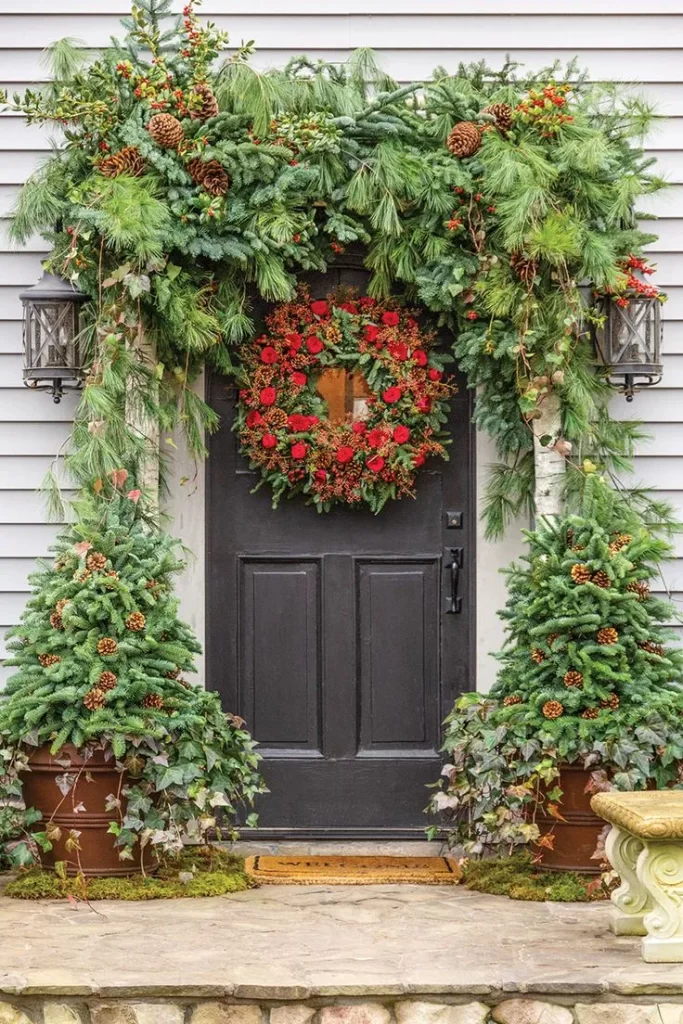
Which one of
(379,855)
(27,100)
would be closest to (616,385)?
(379,855)

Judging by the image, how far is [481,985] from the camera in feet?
11.8

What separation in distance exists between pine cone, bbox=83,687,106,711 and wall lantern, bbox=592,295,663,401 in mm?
2133

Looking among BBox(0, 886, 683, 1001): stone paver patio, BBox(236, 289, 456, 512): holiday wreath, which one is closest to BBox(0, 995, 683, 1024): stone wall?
BBox(0, 886, 683, 1001): stone paver patio

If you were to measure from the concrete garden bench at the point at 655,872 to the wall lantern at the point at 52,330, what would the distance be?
96.8 inches

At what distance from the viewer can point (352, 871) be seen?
5000mm

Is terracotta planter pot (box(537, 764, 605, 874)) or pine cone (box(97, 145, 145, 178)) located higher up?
pine cone (box(97, 145, 145, 178))

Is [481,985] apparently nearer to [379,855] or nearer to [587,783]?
[587,783]

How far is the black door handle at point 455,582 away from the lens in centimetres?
536

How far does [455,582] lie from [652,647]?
34.3 inches

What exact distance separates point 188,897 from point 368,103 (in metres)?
2.83

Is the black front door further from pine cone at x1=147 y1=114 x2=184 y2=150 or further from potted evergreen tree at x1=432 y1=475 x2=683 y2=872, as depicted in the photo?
pine cone at x1=147 y1=114 x2=184 y2=150

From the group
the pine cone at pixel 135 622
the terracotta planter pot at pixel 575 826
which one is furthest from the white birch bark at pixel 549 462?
the pine cone at pixel 135 622

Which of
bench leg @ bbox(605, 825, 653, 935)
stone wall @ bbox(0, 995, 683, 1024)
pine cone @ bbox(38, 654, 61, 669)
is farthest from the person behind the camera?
pine cone @ bbox(38, 654, 61, 669)

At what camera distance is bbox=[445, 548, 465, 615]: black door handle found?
536cm
